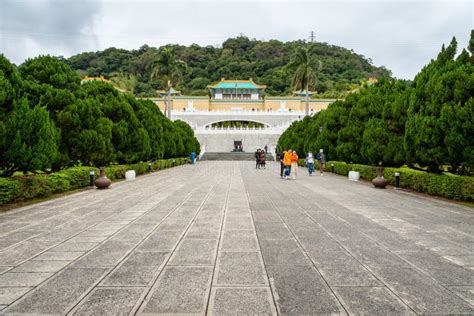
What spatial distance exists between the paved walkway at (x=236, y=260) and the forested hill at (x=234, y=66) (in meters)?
66.5

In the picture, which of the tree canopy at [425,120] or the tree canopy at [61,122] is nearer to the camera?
the tree canopy at [61,122]

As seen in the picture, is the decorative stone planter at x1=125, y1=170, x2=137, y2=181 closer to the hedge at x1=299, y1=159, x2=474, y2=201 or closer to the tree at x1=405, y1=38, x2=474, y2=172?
the hedge at x1=299, y1=159, x2=474, y2=201

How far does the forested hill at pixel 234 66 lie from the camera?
7975 centimetres

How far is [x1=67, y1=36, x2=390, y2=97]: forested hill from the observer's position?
79.8 meters

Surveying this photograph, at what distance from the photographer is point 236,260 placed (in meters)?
4.87

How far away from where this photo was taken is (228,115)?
5912 cm

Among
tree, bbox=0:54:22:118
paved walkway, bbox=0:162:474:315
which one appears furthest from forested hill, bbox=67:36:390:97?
paved walkway, bbox=0:162:474:315

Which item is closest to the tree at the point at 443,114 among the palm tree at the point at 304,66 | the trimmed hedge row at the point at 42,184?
the trimmed hedge row at the point at 42,184

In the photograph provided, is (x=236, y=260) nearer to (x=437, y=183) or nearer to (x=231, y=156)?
(x=437, y=183)

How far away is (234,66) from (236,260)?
8871 centimetres

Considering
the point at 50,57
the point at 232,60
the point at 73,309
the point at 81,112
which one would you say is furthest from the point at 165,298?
the point at 232,60

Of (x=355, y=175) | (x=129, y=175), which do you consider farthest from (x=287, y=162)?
(x=129, y=175)

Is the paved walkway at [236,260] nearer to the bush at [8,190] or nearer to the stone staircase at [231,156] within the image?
the bush at [8,190]

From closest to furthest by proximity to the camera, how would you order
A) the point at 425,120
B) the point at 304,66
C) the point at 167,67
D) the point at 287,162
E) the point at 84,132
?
the point at 425,120, the point at 84,132, the point at 287,162, the point at 167,67, the point at 304,66
